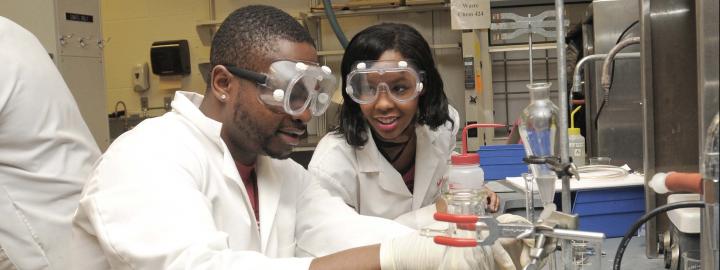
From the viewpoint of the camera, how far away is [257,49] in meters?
1.27

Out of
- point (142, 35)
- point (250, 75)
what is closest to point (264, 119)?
point (250, 75)

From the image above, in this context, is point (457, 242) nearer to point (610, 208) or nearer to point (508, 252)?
point (508, 252)

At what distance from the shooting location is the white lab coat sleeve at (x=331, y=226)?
1.46 m

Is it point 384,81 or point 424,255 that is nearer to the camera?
point 424,255

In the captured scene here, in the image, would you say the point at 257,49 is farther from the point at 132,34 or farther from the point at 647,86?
the point at 132,34

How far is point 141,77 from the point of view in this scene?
5.28 meters

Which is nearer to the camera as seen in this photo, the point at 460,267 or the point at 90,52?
the point at 460,267

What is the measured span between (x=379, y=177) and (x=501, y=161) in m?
0.65

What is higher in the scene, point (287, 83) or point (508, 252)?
point (287, 83)

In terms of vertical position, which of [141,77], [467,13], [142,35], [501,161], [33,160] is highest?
[142,35]

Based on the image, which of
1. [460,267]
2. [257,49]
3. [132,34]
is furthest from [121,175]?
[132,34]

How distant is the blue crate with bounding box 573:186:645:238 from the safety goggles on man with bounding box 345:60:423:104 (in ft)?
1.68

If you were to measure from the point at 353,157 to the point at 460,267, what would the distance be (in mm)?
986

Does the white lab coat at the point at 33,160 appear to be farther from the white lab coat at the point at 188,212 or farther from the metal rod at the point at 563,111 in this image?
the metal rod at the point at 563,111
